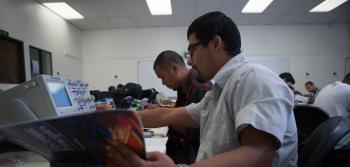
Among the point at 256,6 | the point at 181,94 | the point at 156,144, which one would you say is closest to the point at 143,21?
the point at 256,6

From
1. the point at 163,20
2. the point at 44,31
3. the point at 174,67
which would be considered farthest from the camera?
the point at 163,20

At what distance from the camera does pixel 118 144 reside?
46cm

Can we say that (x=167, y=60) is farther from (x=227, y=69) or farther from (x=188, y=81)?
(x=227, y=69)

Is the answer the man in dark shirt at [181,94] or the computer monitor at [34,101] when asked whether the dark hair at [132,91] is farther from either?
the computer monitor at [34,101]

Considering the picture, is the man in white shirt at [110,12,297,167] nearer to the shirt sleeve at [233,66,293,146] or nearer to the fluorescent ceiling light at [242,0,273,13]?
the shirt sleeve at [233,66,293,146]

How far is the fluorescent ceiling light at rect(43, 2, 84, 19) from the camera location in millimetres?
5059

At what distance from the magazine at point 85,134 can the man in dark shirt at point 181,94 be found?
1093mm

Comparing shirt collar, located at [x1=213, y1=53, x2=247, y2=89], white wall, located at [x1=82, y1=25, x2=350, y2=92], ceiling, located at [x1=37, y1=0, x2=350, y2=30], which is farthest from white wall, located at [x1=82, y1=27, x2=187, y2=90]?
shirt collar, located at [x1=213, y1=53, x2=247, y2=89]

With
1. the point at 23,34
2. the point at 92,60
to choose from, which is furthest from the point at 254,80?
the point at 92,60

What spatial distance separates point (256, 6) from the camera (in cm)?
556

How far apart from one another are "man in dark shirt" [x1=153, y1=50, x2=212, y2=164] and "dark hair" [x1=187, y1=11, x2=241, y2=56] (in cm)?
75

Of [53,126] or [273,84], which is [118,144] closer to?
[53,126]

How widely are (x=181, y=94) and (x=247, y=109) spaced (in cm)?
143

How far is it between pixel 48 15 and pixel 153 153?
5634mm
